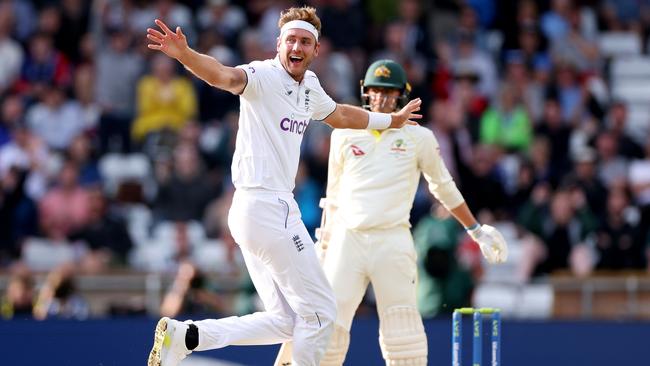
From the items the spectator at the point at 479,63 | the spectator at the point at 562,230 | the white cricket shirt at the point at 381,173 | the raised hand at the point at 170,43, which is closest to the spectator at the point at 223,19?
the spectator at the point at 479,63

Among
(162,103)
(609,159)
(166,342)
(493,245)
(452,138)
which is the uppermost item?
(162,103)

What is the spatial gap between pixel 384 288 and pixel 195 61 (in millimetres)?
2323

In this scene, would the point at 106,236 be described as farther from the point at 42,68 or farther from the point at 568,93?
the point at 568,93

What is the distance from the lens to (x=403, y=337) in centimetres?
924

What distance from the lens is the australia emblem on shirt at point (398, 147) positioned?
9508mm

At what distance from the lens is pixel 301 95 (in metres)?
8.41

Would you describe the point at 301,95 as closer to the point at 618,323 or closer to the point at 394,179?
the point at 394,179

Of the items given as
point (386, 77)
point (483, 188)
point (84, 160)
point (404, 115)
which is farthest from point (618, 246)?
point (404, 115)

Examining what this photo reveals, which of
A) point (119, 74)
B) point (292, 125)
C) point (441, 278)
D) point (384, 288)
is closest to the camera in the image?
point (292, 125)

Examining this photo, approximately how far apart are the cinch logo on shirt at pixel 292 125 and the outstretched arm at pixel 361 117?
13.4 inches

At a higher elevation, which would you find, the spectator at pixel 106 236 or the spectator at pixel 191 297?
the spectator at pixel 106 236

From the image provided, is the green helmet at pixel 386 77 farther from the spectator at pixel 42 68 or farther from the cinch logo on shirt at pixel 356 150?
the spectator at pixel 42 68

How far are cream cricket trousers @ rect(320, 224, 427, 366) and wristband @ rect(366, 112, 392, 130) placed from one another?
0.83 meters

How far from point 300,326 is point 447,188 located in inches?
66.9
